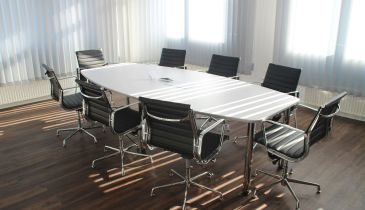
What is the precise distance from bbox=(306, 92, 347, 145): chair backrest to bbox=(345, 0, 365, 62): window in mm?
2102

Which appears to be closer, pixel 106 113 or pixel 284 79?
pixel 106 113

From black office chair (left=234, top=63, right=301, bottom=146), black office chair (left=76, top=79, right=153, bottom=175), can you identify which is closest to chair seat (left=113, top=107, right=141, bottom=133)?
black office chair (left=76, top=79, right=153, bottom=175)

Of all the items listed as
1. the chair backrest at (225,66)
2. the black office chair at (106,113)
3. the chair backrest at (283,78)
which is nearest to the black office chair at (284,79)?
the chair backrest at (283,78)

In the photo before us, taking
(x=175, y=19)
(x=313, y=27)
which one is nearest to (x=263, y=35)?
(x=313, y=27)

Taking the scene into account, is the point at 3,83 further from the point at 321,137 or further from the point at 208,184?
the point at 321,137

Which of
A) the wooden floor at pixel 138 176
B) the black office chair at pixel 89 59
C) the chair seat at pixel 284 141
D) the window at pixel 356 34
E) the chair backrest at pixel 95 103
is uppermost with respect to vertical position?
the window at pixel 356 34

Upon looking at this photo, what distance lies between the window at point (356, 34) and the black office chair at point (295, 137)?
2.07 m

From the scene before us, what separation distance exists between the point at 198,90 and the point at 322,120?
131 cm

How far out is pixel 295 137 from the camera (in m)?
2.91

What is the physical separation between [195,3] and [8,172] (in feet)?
14.3

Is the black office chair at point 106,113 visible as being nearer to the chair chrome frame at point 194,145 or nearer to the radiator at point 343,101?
the chair chrome frame at point 194,145

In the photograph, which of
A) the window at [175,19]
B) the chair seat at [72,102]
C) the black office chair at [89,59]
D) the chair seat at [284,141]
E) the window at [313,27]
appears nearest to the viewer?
the chair seat at [284,141]

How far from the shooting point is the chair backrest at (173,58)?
511 cm

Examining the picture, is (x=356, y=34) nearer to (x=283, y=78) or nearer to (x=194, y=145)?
(x=283, y=78)
